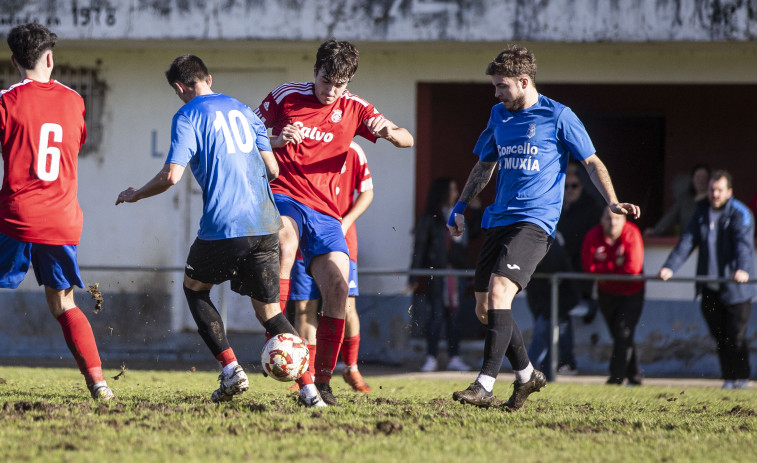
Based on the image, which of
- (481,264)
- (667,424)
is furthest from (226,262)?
(667,424)

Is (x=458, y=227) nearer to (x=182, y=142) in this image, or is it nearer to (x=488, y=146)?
(x=488, y=146)

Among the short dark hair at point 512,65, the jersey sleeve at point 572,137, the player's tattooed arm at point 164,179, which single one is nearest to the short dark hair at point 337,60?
the short dark hair at point 512,65

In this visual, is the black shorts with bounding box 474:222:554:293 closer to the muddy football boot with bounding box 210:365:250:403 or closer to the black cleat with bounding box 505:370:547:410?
the black cleat with bounding box 505:370:547:410

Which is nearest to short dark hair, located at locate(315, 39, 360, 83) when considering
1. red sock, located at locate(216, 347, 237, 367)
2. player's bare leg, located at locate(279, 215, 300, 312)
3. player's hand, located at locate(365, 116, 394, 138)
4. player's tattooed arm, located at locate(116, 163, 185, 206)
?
player's hand, located at locate(365, 116, 394, 138)

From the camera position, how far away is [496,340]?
6.09 metres

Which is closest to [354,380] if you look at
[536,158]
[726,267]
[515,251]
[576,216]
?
[515,251]

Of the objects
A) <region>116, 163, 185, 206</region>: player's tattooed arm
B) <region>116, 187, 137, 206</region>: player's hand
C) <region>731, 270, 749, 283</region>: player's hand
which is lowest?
<region>731, 270, 749, 283</region>: player's hand

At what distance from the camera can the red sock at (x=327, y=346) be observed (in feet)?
20.3

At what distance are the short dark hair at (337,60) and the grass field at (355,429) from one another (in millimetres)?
1969

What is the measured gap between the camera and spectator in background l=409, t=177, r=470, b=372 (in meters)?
10.4

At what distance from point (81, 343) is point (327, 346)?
146 cm

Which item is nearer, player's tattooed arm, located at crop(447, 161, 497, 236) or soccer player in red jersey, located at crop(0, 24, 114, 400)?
soccer player in red jersey, located at crop(0, 24, 114, 400)

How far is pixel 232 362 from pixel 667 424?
2.46m

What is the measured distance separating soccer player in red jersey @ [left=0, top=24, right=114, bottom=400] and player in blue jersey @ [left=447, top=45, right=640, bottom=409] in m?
2.39
